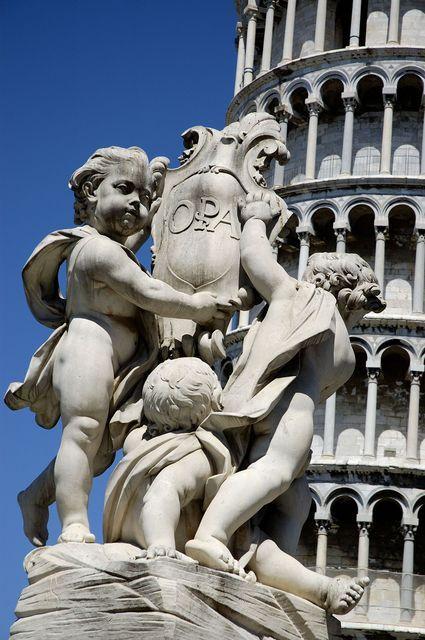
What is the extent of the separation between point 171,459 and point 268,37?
48760 millimetres

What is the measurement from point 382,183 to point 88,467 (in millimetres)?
43322

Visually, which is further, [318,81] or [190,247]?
[318,81]

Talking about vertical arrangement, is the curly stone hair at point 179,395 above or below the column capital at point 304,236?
below

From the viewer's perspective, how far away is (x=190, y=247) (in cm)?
814

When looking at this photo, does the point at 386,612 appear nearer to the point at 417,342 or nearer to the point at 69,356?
the point at 417,342

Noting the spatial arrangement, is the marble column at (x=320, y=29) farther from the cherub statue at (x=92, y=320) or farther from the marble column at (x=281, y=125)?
the cherub statue at (x=92, y=320)

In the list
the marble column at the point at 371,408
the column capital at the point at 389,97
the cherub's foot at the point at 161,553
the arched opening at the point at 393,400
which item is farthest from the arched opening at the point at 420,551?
the cherub's foot at the point at 161,553

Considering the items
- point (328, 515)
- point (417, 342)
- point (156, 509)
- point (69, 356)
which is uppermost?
point (417, 342)

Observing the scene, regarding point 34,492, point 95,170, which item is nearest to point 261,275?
point 95,170

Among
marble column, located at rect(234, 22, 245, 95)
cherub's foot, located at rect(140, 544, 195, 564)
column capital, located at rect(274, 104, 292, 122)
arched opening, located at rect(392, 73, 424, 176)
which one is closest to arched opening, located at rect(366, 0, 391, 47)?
arched opening, located at rect(392, 73, 424, 176)

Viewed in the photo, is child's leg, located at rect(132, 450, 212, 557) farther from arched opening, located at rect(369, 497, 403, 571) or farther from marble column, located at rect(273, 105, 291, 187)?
marble column, located at rect(273, 105, 291, 187)

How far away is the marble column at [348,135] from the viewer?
51.0 m

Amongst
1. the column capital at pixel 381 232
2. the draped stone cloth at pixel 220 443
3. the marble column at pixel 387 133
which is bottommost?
the draped stone cloth at pixel 220 443

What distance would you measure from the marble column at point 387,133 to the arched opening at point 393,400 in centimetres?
577
